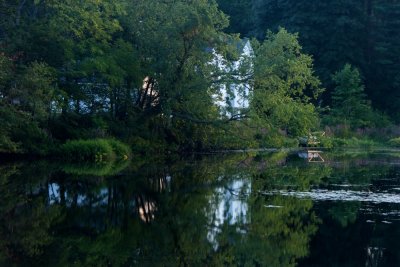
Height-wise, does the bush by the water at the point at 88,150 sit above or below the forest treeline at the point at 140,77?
below

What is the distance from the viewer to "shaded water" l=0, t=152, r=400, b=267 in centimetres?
1253

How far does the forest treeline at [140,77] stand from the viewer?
32156mm

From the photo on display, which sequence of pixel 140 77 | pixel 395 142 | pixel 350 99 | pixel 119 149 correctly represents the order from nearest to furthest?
pixel 119 149, pixel 140 77, pixel 395 142, pixel 350 99

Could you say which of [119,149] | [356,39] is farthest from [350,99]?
[119,149]

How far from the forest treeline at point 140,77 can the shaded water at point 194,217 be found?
18.7 feet

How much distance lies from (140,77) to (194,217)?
19423 mm

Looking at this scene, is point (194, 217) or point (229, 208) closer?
point (194, 217)

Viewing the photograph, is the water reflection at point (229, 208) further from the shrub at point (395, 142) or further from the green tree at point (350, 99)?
the green tree at point (350, 99)

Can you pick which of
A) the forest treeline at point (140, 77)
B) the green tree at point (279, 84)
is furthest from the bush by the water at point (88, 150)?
the green tree at point (279, 84)

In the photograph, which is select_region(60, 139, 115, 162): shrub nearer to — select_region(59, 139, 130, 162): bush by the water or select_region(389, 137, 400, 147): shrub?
select_region(59, 139, 130, 162): bush by the water

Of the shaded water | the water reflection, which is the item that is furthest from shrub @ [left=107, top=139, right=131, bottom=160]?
the water reflection

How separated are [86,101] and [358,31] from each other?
38.0m

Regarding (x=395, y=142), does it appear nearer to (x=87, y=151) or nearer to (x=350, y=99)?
(x=350, y=99)

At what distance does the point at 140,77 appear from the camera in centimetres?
3519
